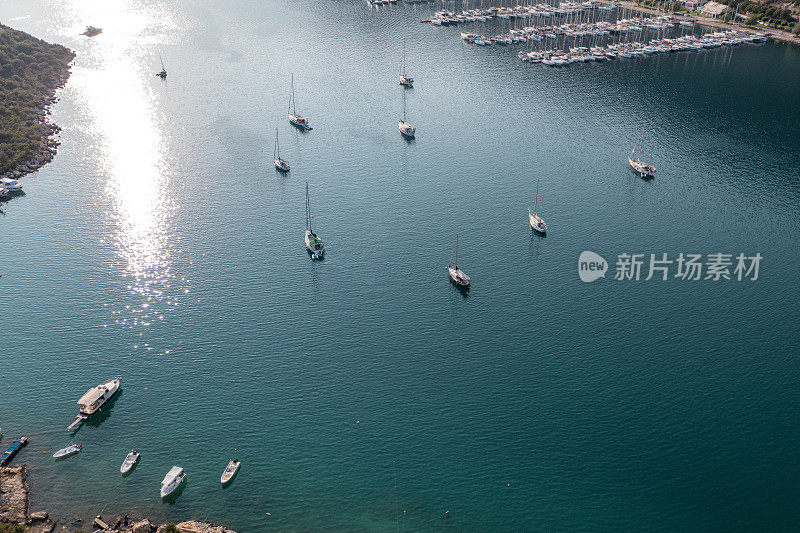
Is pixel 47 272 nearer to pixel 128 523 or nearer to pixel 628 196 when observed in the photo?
pixel 128 523

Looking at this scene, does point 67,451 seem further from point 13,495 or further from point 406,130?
point 406,130

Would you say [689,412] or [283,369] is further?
[283,369]

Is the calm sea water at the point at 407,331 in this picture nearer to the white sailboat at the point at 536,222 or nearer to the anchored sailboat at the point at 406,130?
the white sailboat at the point at 536,222

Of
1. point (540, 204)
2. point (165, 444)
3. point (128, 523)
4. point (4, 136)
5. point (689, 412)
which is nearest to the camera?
point (128, 523)

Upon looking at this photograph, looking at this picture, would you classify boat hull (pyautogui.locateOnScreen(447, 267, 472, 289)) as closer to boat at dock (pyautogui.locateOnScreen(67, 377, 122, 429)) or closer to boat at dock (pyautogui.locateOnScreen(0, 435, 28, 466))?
boat at dock (pyautogui.locateOnScreen(67, 377, 122, 429))

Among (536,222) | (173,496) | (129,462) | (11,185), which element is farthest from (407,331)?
(11,185)

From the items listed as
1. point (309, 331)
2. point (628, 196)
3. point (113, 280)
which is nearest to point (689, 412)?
point (309, 331)

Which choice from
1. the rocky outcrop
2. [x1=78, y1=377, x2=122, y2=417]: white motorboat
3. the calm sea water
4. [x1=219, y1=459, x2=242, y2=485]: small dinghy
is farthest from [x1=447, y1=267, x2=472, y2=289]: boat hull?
the rocky outcrop
